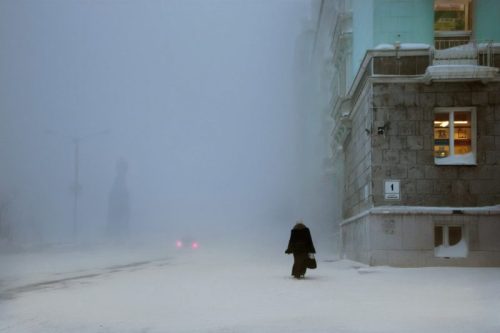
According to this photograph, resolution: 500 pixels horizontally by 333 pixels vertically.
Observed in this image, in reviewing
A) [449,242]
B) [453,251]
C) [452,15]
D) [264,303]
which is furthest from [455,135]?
[264,303]

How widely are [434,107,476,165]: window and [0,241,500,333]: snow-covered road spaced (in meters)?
3.69

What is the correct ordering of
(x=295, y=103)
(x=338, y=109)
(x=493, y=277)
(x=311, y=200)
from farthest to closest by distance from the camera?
(x=295, y=103)
(x=311, y=200)
(x=338, y=109)
(x=493, y=277)

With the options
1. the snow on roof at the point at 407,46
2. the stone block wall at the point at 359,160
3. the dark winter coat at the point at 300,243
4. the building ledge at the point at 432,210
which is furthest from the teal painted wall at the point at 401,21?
the dark winter coat at the point at 300,243

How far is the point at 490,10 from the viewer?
21750mm

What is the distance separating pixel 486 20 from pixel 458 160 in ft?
16.1

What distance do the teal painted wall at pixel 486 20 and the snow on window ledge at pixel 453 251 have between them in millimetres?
6749

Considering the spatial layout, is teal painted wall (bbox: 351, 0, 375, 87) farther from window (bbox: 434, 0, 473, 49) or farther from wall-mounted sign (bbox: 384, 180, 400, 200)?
wall-mounted sign (bbox: 384, 180, 400, 200)

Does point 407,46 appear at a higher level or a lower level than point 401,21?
lower

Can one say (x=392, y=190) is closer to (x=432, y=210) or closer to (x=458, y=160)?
(x=432, y=210)

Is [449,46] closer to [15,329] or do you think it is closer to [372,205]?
[372,205]

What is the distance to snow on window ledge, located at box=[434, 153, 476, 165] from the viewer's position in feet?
67.2

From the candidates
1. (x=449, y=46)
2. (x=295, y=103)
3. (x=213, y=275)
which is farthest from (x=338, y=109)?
(x=295, y=103)

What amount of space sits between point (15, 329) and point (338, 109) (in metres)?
21.6

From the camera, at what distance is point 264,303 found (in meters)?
12.5
